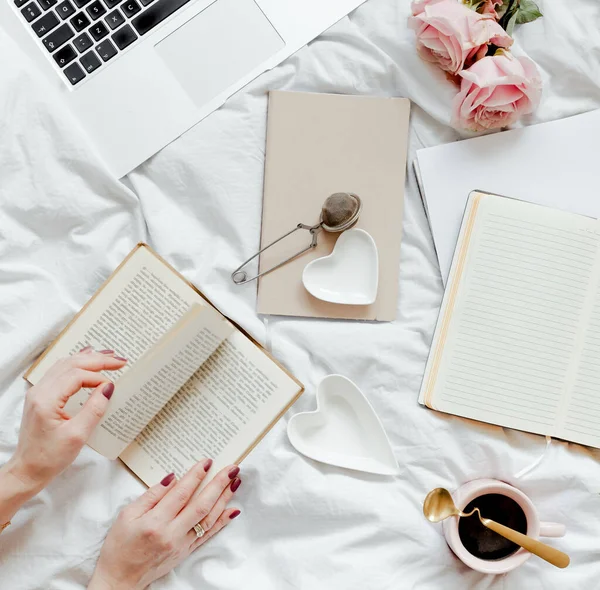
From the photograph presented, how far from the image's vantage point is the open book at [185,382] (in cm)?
76

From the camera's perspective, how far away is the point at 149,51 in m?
0.73

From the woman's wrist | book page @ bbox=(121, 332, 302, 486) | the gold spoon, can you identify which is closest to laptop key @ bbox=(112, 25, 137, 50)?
book page @ bbox=(121, 332, 302, 486)

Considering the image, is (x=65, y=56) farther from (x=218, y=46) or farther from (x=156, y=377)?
(x=156, y=377)

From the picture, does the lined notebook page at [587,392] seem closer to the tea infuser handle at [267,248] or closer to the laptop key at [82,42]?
the tea infuser handle at [267,248]

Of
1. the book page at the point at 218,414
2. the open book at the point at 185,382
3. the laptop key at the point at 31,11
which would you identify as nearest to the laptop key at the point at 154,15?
the laptop key at the point at 31,11

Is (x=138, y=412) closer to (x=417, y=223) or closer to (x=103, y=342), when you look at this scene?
(x=103, y=342)

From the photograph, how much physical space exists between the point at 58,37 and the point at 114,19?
66 millimetres

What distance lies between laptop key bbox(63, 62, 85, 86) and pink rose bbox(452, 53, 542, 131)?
0.42 meters

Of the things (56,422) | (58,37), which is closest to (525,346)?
(56,422)

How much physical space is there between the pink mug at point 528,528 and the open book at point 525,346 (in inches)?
3.3

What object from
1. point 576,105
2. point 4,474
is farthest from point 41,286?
point 576,105

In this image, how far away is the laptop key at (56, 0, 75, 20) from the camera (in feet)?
2.35

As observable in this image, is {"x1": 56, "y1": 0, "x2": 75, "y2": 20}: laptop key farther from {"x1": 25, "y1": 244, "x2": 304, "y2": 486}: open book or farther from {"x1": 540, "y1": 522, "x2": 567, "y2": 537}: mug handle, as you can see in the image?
{"x1": 540, "y1": 522, "x2": 567, "y2": 537}: mug handle

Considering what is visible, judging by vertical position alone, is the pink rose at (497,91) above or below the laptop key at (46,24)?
below
